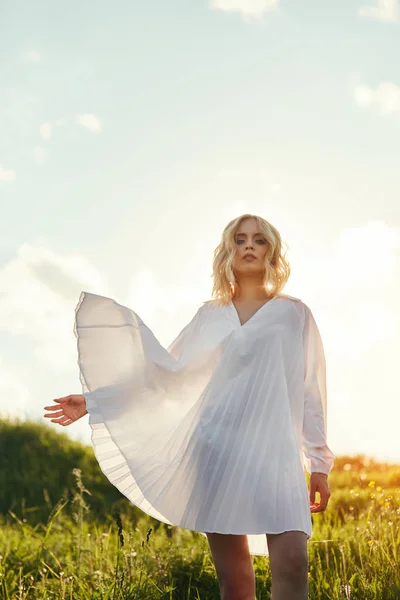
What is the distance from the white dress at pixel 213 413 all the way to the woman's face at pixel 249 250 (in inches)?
8.9

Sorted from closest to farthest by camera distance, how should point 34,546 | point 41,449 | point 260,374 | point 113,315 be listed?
point 260,374 → point 113,315 → point 34,546 → point 41,449

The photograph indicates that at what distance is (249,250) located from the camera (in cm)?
374

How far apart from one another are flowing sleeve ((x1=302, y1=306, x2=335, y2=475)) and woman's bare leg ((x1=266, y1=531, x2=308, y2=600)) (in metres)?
0.42

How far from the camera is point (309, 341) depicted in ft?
11.8

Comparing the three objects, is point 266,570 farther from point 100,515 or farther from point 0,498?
point 0,498

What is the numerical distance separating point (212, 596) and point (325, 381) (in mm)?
1971

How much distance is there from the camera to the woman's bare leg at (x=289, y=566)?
2934 millimetres

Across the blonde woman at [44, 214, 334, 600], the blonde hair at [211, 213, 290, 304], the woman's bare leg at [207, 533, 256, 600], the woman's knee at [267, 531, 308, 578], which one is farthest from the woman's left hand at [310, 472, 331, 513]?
the blonde hair at [211, 213, 290, 304]

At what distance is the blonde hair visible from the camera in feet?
12.3

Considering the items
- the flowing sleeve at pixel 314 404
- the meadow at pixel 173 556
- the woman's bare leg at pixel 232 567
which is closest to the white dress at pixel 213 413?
the flowing sleeve at pixel 314 404

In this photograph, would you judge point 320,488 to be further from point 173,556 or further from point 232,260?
point 173,556

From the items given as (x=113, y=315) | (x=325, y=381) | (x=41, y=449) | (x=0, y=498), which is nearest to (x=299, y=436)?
(x=325, y=381)

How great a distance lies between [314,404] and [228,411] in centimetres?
48

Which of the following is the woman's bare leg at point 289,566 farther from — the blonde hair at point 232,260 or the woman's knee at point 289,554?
the blonde hair at point 232,260
